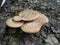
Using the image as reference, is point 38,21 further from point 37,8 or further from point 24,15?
point 37,8

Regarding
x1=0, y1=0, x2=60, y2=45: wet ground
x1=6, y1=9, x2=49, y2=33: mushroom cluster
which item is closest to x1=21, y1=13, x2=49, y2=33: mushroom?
x1=6, y1=9, x2=49, y2=33: mushroom cluster

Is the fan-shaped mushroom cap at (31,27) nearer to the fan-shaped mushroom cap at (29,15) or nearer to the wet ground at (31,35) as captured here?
the fan-shaped mushroom cap at (29,15)

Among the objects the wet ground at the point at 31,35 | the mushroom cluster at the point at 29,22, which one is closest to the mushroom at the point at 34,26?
the mushroom cluster at the point at 29,22

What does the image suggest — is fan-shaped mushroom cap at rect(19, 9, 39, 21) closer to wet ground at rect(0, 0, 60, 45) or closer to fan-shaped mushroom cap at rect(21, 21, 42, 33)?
fan-shaped mushroom cap at rect(21, 21, 42, 33)

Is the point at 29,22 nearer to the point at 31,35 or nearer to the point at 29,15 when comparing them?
the point at 29,15

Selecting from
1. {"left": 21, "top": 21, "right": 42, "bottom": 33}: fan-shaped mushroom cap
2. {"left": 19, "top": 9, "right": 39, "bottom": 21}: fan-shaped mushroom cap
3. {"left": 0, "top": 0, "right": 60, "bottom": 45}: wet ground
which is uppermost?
{"left": 19, "top": 9, "right": 39, "bottom": 21}: fan-shaped mushroom cap

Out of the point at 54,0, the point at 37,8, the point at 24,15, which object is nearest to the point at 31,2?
the point at 37,8

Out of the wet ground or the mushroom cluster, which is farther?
the wet ground

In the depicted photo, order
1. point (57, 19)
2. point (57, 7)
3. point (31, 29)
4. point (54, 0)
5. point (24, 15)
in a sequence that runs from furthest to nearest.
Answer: point (54, 0) → point (57, 7) → point (57, 19) → point (24, 15) → point (31, 29)
